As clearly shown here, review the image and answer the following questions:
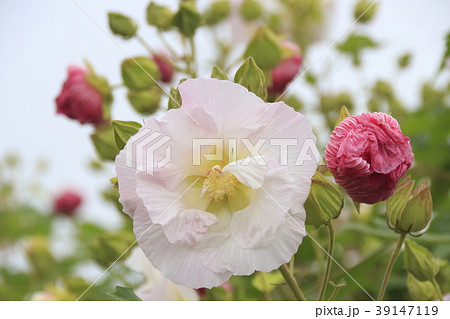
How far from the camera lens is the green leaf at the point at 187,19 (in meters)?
0.64

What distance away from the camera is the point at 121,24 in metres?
0.67

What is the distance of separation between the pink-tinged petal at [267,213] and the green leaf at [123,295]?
6.4 inches

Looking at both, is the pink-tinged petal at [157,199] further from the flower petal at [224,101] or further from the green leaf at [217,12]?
the green leaf at [217,12]

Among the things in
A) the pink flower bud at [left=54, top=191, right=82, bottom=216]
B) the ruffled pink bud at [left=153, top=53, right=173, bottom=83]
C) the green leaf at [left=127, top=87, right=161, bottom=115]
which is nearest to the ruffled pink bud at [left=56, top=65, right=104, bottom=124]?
→ the green leaf at [left=127, top=87, right=161, bottom=115]

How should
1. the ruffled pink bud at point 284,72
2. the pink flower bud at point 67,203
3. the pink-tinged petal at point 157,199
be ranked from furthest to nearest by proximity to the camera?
the pink flower bud at point 67,203 < the ruffled pink bud at point 284,72 < the pink-tinged petal at point 157,199

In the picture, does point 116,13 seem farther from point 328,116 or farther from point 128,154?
point 328,116

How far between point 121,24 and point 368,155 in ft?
1.29

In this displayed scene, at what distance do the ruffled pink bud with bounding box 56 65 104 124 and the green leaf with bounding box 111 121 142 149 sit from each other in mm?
208

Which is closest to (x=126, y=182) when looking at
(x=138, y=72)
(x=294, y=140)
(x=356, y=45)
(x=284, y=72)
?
(x=294, y=140)

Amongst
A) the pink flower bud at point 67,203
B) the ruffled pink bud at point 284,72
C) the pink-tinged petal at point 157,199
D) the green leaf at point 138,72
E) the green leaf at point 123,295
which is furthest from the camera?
the pink flower bud at point 67,203

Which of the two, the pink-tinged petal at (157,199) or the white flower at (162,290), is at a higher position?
the pink-tinged petal at (157,199)

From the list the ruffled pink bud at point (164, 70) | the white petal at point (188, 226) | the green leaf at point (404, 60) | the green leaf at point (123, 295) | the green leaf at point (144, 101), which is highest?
the green leaf at point (404, 60)

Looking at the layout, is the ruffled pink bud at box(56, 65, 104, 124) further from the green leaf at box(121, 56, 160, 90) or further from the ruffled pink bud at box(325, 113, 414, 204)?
the ruffled pink bud at box(325, 113, 414, 204)

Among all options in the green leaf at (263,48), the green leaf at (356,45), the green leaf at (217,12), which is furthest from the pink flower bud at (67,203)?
the green leaf at (263,48)
